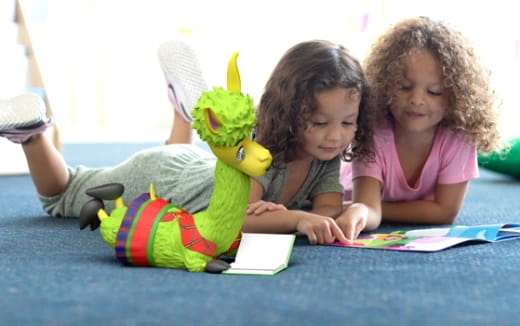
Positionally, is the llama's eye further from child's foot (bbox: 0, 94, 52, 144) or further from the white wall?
the white wall

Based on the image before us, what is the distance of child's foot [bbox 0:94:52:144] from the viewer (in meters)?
1.51

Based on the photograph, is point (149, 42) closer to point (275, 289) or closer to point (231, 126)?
point (231, 126)

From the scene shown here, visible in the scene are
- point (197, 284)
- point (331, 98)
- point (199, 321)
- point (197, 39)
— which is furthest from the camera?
point (197, 39)

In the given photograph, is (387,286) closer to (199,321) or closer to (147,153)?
(199,321)

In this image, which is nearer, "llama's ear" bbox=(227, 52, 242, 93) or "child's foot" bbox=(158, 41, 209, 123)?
"llama's ear" bbox=(227, 52, 242, 93)

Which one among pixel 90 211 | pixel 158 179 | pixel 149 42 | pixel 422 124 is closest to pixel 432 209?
pixel 422 124

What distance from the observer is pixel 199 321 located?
81 cm

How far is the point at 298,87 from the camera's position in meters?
1.39

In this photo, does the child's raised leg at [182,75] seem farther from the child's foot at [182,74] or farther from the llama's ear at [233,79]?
the llama's ear at [233,79]

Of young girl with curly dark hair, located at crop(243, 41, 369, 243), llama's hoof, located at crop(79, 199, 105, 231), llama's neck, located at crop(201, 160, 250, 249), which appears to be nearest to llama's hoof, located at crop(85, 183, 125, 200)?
llama's hoof, located at crop(79, 199, 105, 231)

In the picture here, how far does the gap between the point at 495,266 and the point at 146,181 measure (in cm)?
77

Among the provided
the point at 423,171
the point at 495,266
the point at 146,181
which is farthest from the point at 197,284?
the point at 423,171

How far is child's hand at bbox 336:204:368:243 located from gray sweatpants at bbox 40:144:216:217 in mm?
286

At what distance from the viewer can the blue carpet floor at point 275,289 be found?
828mm
